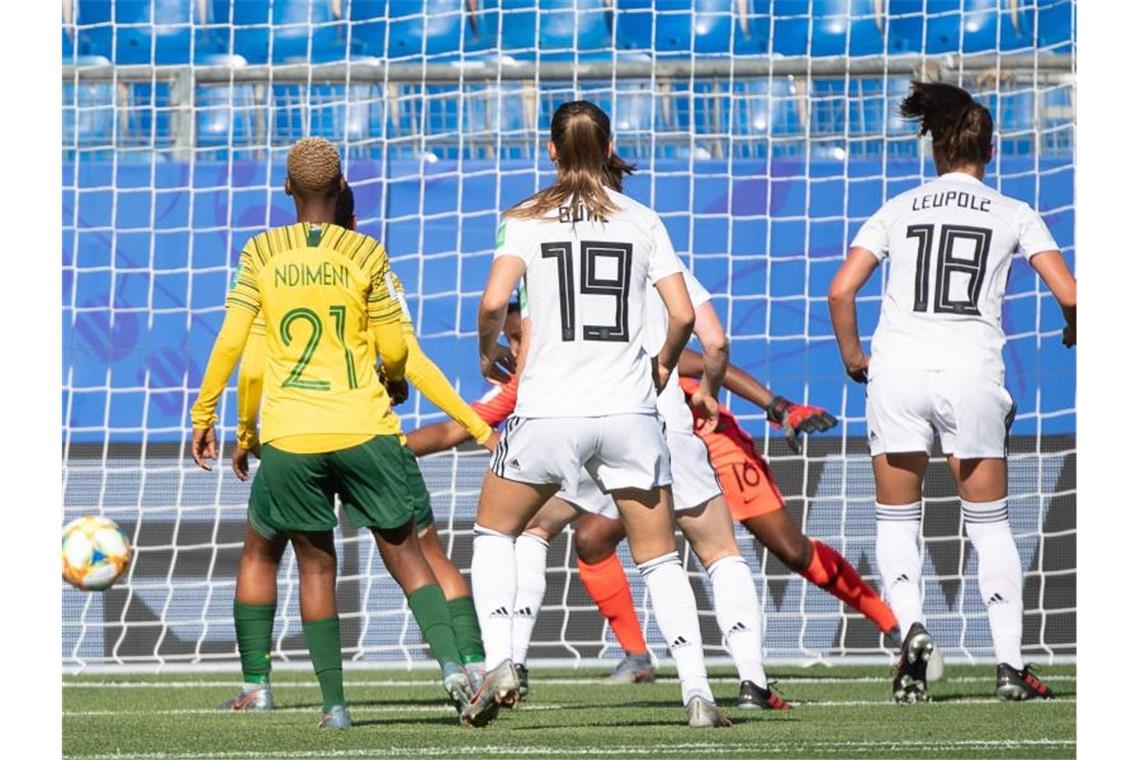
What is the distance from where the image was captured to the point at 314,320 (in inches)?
221

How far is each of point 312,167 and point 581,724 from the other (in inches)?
70.4

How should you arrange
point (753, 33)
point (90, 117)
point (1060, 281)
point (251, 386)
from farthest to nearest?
point (753, 33), point (90, 117), point (1060, 281), point (251, 386)

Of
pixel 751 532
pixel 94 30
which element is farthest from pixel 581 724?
pixel 94 30

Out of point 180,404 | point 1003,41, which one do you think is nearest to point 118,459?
point 180,404

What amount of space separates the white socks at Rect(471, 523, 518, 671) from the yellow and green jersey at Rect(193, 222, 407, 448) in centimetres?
44

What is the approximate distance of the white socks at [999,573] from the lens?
6602 mm

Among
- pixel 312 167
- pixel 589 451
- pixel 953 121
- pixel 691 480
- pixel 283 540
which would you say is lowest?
pixel 283 540

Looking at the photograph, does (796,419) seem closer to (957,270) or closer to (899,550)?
(899,550)

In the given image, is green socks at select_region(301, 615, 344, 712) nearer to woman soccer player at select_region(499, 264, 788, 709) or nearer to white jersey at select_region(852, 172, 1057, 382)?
woman soccer player at select_region(499, 264, 788, 709)

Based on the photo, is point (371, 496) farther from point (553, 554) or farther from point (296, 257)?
point (553, 554)

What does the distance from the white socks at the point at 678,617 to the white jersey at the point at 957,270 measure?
56.8 inches

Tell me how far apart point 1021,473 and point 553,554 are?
2.36m

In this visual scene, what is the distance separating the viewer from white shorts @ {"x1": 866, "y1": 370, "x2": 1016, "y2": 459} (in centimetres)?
661
